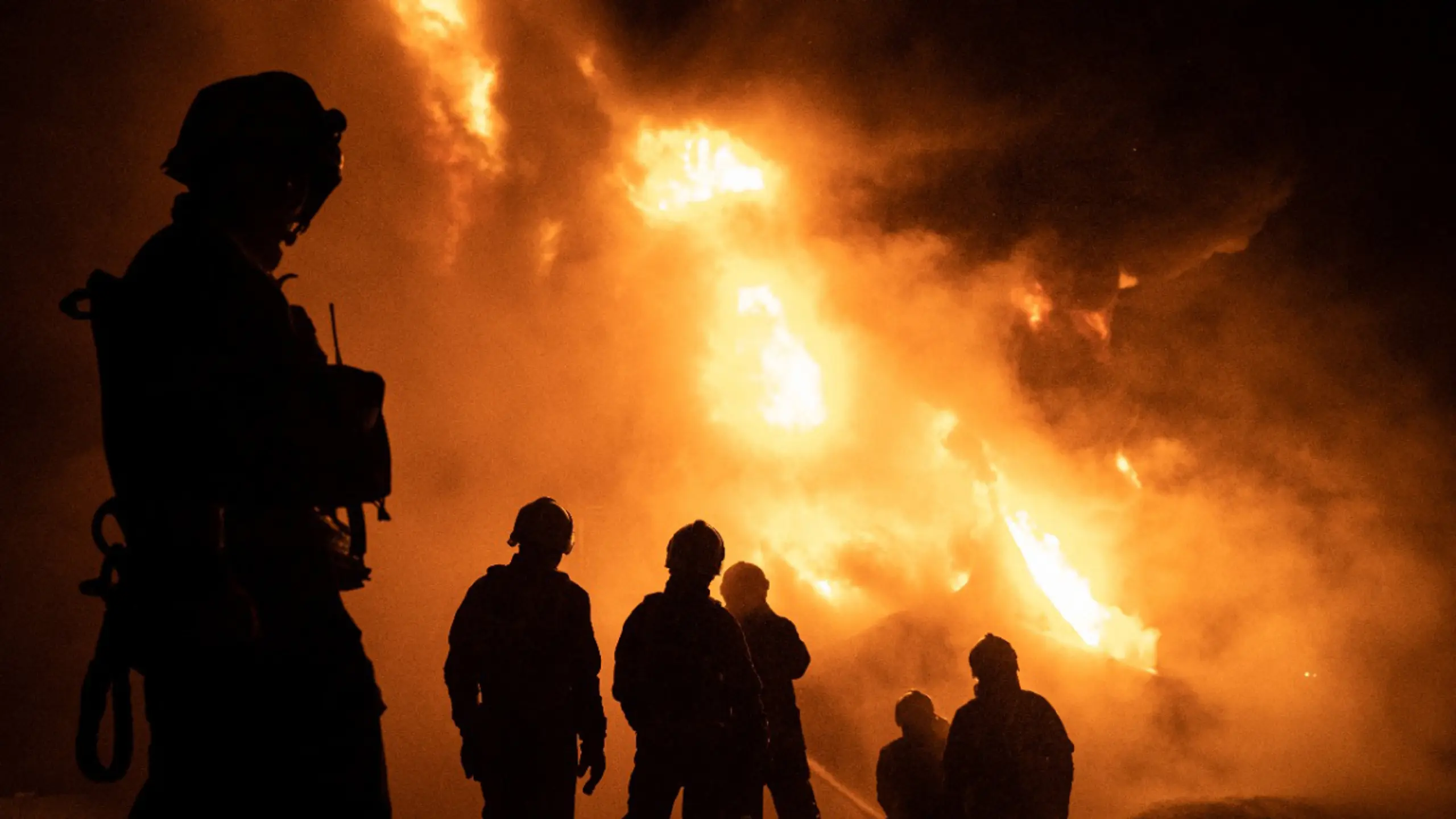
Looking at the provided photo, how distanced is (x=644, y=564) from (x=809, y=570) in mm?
6081

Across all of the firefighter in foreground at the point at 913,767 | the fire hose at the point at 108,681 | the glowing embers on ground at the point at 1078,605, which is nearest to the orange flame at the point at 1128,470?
the glowing embers on ground at the point at 1078,605

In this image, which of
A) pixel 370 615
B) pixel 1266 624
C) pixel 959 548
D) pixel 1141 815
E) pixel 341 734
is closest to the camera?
pixel 341 734

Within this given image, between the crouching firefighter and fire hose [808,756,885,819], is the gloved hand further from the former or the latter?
fire hose [808,756,885,819]

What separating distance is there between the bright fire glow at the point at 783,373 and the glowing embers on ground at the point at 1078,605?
6.55 meters

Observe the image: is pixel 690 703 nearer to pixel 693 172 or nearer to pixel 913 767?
pixel 913 767

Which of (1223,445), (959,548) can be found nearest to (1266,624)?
(1223,445)

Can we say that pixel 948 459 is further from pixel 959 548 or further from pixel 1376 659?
pixel 1376 659

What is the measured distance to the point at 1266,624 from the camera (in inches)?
715

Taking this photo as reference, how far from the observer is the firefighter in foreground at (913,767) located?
23.7 ft

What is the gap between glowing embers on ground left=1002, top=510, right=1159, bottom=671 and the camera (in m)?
20.1

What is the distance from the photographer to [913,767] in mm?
7410

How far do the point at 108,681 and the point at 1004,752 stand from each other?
19.3ft

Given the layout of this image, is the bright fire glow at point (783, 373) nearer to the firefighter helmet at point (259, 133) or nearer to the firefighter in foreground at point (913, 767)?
the firefighter in foreground at point (913, 767)

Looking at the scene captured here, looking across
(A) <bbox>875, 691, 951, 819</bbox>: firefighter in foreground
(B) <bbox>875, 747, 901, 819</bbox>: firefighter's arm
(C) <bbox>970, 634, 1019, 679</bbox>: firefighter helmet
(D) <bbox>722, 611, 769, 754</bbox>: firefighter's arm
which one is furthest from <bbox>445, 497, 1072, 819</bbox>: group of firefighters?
(B) <bbox>875, 747, 901, 819</bbox>: firefighter's arm
